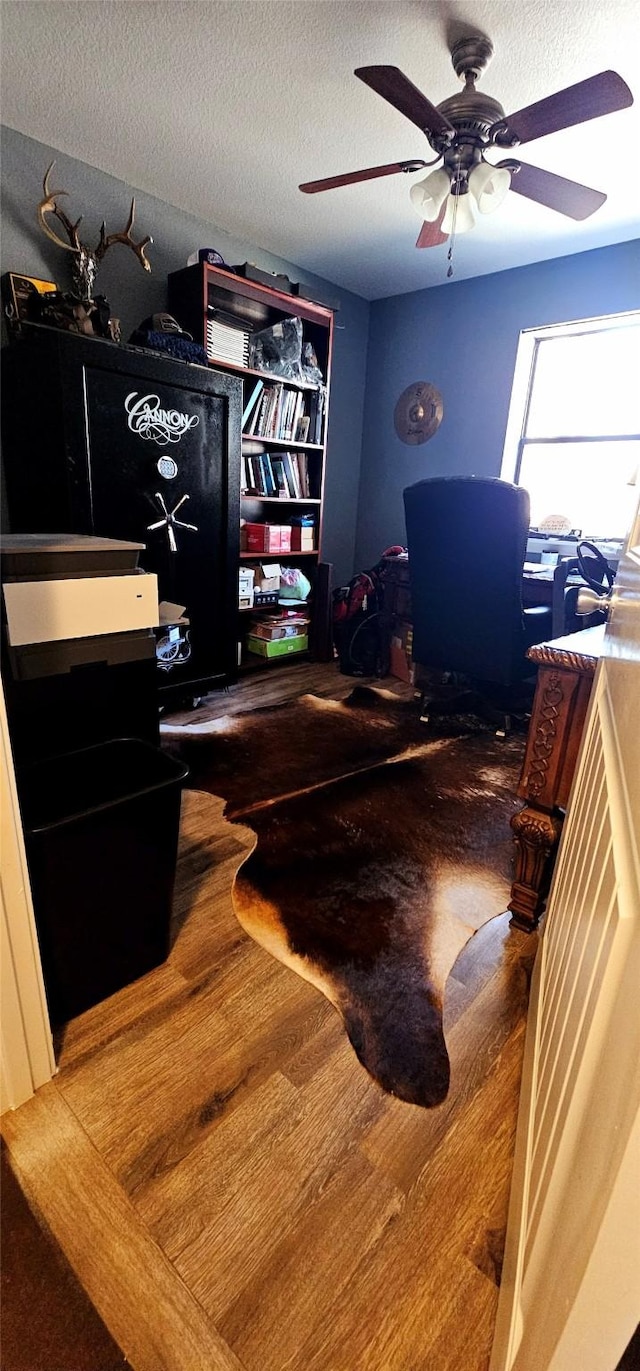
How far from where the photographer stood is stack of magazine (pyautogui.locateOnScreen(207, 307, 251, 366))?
8.73 feet

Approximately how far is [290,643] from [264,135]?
2274 millimetres

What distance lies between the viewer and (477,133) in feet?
5.42

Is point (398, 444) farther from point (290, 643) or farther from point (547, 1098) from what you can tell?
point (547, 1098)

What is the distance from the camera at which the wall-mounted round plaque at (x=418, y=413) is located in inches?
Answer: 145

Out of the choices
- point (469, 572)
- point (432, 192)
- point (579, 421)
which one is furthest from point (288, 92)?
point (579, 421)

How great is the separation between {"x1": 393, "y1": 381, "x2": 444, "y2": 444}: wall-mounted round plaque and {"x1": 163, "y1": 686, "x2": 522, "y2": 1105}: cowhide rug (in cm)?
214

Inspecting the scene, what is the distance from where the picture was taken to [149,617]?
1.43m

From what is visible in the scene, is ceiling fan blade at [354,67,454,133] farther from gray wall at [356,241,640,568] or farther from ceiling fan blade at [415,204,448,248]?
gray wall at [356,241,640,568]

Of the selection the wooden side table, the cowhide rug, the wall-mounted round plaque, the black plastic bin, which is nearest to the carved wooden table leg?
the wooden side table

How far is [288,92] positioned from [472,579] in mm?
1760

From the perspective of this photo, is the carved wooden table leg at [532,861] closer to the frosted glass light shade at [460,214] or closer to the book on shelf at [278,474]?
the frosted glass light shade at [460,214]

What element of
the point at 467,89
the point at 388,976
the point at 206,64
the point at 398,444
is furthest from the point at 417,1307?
the point at 398,444

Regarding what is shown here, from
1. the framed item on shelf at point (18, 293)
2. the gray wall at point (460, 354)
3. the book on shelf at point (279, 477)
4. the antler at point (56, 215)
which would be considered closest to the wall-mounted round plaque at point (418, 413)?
the gray wall at point (460, 354)

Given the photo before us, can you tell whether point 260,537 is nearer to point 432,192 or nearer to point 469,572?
point 469,572
